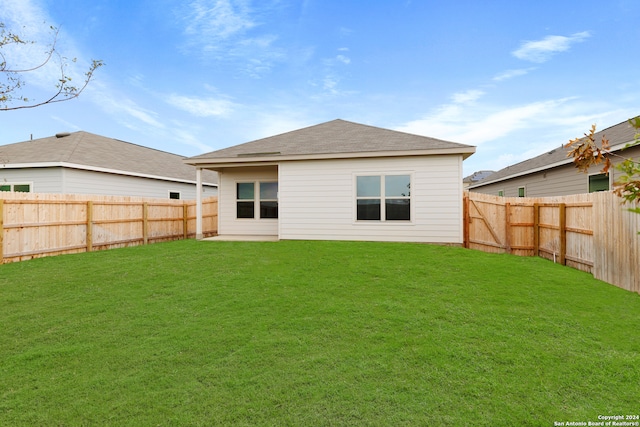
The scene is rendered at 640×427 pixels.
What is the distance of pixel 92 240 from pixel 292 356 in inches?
414

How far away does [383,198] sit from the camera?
11.3 meters

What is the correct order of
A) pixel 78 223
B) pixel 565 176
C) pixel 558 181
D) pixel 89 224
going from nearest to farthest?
pixel 78 223 → pixel 89 224 → pixel 565 176 → pixel 558 181

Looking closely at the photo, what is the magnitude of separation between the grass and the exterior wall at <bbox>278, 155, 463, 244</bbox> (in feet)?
12.3

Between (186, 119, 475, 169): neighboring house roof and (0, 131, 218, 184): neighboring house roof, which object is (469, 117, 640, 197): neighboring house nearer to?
(186, 119, 475, 169): neighboring house roof

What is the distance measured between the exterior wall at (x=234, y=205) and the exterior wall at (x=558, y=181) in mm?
10802

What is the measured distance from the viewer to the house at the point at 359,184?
35.7 ft

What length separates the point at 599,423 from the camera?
2.67m

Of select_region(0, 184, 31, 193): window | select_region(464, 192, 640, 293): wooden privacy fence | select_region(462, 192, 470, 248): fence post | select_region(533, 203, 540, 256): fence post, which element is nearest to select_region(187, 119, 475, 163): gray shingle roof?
select_region(462, 192, 470, 248): fence post

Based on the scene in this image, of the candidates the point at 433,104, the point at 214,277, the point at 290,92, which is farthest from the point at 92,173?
the point at 433,104

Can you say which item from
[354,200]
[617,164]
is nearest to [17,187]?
[354,200]

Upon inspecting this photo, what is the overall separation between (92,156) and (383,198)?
1365 centimetres

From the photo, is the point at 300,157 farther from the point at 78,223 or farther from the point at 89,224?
the point at 78,223

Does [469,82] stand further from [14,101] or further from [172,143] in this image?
[172,143]

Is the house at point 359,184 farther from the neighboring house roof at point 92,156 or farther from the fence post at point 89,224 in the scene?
the neighboring house roof at point 92,156
